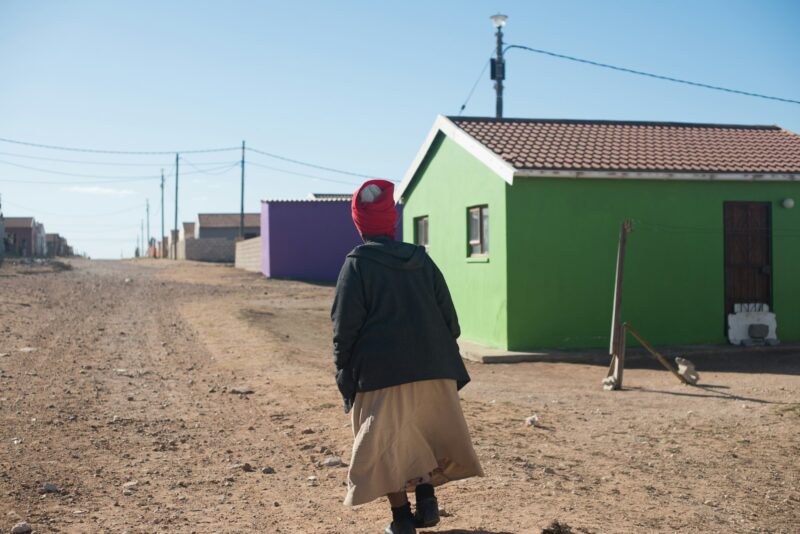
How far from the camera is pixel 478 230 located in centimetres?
1471

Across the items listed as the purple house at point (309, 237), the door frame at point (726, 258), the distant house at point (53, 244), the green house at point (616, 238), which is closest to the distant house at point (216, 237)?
the purple house at point (309, 237)

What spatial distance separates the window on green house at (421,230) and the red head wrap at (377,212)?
13201 millimetres

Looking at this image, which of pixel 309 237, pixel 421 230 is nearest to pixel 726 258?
pixel 421 230

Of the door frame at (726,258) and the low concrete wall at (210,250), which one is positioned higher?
the low concrete wall at (210,250)

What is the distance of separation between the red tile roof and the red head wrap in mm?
9026

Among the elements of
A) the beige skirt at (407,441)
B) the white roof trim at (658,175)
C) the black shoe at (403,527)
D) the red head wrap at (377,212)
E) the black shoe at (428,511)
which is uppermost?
→ the white roof trim at (658,175)

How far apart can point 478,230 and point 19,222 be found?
80884mm

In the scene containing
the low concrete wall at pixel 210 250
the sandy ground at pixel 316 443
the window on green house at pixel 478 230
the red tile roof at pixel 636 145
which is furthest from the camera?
the low concrete wall at pixel 210 250

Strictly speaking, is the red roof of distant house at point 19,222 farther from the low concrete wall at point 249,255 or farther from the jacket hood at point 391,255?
the jacket hood at point 391,255

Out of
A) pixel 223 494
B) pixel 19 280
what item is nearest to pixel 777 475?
pixel 223 494

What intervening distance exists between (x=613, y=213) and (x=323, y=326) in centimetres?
710

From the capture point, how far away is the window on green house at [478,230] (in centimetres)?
1438

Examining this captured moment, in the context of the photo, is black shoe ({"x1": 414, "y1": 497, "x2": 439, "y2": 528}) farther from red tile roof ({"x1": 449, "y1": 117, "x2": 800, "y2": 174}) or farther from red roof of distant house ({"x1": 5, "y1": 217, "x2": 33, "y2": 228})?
red roof of distant house ({"x1": 5, "y1": 217, "x2": 33, "y2": 228})

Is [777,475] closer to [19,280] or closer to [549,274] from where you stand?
[549,274]
